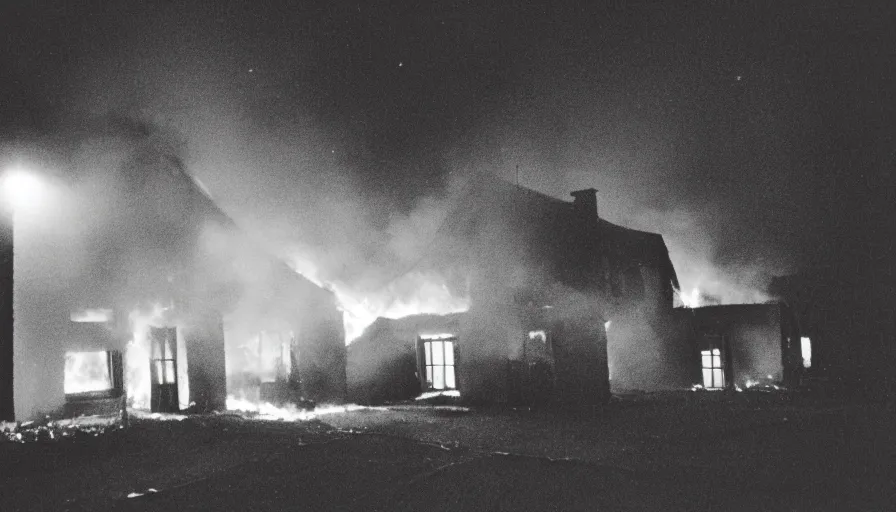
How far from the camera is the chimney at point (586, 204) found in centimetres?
2067

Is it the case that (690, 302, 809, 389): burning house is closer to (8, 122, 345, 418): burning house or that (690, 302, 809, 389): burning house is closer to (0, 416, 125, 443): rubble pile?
(8, 122, 345, 418): burning house

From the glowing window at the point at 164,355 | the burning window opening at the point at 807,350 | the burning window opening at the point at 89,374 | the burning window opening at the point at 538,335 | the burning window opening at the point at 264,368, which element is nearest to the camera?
the burning window opening at the point at 89,374

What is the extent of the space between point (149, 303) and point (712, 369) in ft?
73.6

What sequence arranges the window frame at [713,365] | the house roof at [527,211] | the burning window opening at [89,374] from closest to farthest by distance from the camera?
the burning window opening at [89,374] < the house roof at [527,211] < the window frame at [713,365]

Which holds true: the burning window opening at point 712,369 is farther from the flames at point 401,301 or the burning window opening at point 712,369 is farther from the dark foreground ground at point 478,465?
the flames at point 401,301

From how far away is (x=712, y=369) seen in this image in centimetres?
2564

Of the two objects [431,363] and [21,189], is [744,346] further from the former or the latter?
[21,189]

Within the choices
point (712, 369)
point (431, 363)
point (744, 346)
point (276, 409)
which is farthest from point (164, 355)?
point (744, 346)

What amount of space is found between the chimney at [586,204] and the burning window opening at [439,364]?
6.30 m

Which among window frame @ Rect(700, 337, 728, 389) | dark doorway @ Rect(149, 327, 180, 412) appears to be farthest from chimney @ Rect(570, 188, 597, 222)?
dark doorway @ Rect(149, 327, 180, 412)

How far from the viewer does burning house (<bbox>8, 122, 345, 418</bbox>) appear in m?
18.6

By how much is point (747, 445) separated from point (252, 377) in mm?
15407

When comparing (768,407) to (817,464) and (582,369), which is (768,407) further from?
(817,464)

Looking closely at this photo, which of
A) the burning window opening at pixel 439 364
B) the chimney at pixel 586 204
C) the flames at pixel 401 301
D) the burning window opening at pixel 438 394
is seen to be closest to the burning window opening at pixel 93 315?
the flames at pixel 401 301
